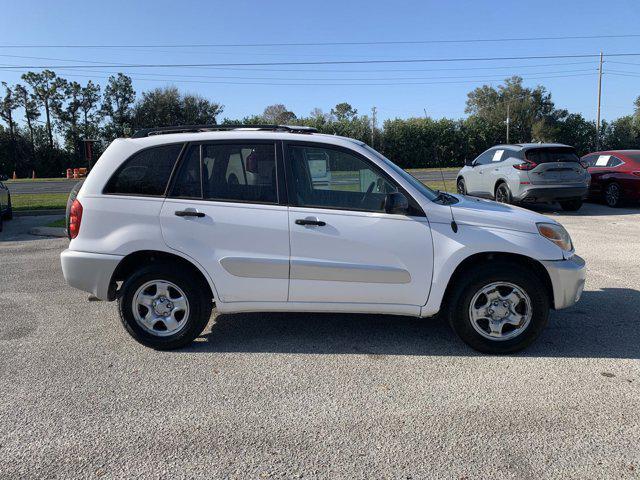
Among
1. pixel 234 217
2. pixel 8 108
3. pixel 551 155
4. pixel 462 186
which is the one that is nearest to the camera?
pixel 234 217

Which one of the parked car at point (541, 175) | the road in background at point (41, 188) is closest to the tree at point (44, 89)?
the road in background at point (41, 188)

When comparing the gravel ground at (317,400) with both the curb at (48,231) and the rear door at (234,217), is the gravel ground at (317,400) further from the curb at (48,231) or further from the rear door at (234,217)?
the curb at (48,231)

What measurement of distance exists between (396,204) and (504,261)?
40.3 inches

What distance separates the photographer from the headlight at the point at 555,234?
4.31 m

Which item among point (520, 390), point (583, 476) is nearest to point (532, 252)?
point (520, 390)

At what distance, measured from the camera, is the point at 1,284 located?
6773 millimetres

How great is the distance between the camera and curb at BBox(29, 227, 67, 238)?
10.6 metres

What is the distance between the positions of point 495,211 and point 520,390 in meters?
1.49

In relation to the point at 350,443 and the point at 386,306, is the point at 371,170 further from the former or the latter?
the point at 350,443

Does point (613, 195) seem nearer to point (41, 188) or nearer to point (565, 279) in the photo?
point (565, 279)

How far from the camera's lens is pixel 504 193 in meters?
13.1

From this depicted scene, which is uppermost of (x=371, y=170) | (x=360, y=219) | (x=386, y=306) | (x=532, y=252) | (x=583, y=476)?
(x=371, y=170)

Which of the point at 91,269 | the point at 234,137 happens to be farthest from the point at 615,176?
the point at 91,269

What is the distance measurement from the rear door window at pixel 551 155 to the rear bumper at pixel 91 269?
10.8 metres
